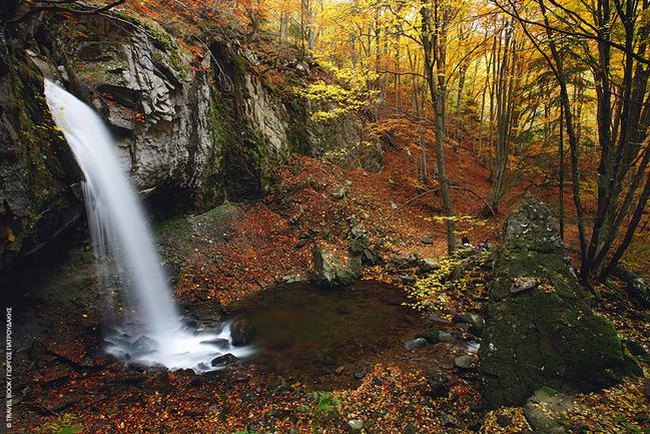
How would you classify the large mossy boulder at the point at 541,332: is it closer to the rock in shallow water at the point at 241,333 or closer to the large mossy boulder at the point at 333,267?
the rock in shallow water at the point at 241,333

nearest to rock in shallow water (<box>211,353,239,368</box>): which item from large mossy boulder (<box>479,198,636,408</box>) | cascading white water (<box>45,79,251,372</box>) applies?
cascading white water (<box>45,79,251,372</box>)

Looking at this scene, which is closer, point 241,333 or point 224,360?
point 224,360

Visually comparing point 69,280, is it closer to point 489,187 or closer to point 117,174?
point 117,174

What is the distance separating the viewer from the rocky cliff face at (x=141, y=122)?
5.80 meters

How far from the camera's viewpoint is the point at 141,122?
9039 mm

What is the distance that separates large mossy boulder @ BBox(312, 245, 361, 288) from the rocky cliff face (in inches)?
160

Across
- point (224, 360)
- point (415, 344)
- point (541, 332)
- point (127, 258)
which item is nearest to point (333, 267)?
point (415, 344)

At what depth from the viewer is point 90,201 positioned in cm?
773

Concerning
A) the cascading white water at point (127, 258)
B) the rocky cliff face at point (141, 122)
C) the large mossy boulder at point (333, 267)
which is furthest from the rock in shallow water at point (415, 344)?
the rocky cliff face at point (141, 122)

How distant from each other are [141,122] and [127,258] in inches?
148

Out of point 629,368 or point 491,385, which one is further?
point 491,385

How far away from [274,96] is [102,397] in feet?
42.0

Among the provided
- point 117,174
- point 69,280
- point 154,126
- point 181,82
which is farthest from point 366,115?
point 69,280

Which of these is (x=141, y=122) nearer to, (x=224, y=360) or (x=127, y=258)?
(x=127, y=258)
